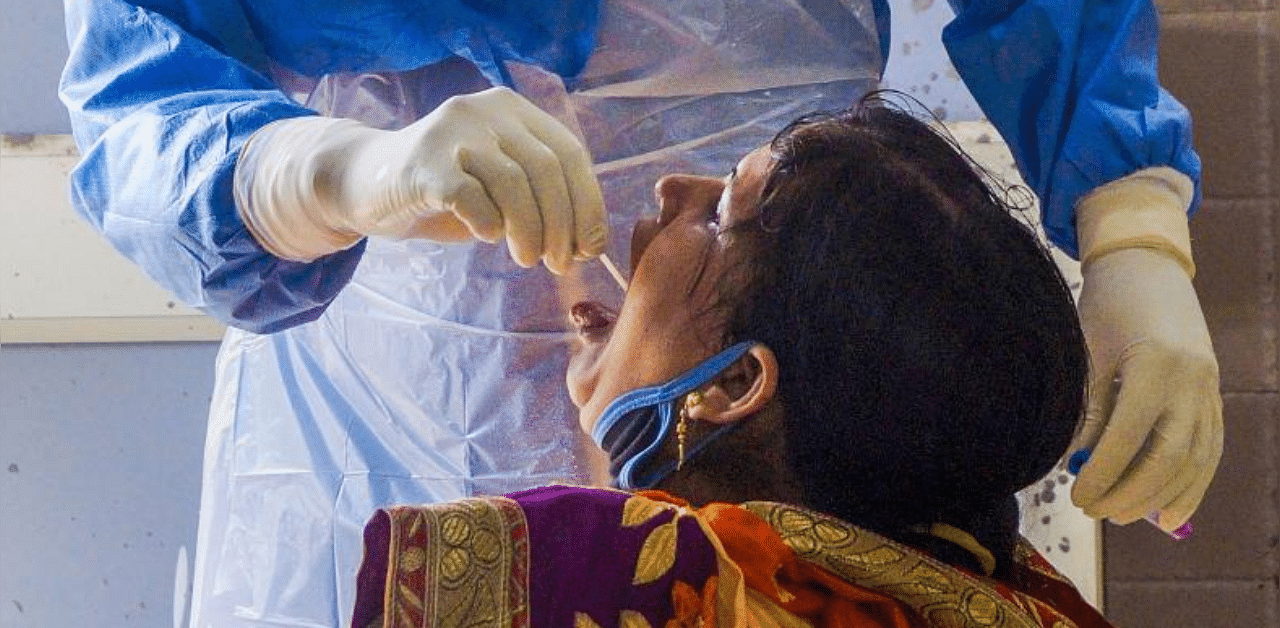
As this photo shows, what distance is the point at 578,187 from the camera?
92 centimetres

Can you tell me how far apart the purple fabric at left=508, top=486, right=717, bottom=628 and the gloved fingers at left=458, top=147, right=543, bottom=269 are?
0.16 meters

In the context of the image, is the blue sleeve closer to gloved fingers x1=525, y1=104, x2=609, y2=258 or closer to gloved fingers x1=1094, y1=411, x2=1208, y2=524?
gloved fingers x1=1094, y1=411, x2=1208, y2=524

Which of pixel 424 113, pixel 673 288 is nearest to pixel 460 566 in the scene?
pixel 673 288

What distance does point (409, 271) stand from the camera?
1268 mm

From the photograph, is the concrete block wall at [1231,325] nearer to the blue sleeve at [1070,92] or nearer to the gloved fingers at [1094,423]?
the blue sleeve at [1070,92]

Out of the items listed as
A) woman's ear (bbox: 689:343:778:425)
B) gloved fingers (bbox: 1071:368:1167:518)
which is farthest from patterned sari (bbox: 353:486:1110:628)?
gloved fingers (bbox: 1071:368:1167:518)

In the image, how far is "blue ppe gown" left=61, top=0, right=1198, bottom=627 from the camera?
1.20 meters

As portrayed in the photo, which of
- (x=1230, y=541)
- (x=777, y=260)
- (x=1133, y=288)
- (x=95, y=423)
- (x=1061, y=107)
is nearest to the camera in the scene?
(x=777, y=260)

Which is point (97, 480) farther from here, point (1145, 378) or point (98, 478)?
point (1145, 378)

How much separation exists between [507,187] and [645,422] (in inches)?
9.7

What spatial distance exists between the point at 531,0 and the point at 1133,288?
0.53 meters

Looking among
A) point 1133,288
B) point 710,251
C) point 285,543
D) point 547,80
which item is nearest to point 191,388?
point 285,543

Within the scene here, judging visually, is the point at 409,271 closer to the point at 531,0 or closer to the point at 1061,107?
the point at 531,0

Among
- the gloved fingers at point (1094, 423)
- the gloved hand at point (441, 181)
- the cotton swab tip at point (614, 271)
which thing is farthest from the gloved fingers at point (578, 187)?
the gloved fingers at point (1094, 423)
